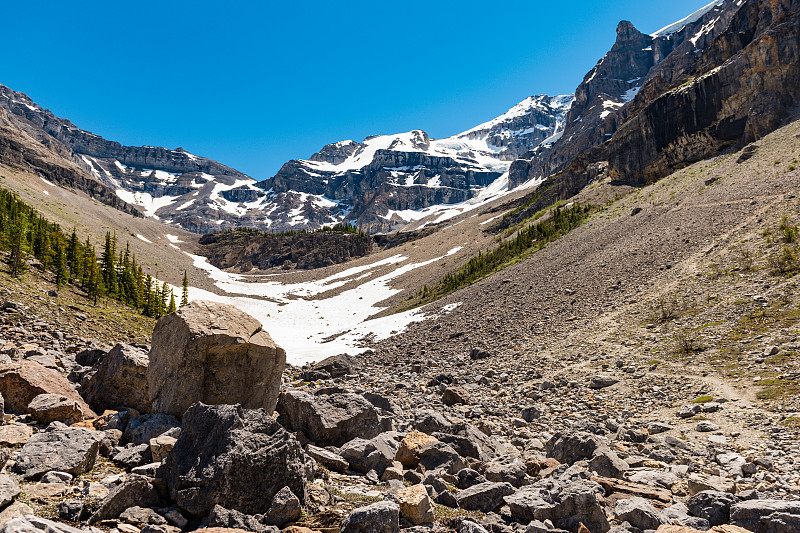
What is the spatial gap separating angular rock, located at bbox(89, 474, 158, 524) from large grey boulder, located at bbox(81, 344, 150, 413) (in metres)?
5.08

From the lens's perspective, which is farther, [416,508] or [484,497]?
[484,497]

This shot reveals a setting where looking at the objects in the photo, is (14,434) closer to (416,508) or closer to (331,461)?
(331,461)

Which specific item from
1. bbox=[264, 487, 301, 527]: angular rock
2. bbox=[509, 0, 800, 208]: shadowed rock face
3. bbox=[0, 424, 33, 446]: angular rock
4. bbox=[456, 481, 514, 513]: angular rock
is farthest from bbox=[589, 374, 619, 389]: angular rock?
bbox=[509, 0, 800, 208]: shadowed rock face

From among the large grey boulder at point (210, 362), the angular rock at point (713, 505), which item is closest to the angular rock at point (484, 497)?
the angular rock at point (713, 505)

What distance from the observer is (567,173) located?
99250 millimetres

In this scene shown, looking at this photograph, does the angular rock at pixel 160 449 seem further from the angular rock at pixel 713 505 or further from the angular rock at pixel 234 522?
the angular rock at pixel 713 505

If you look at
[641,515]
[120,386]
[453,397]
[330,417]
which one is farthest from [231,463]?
[453,397]

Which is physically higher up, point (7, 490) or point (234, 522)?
point (7, 490)

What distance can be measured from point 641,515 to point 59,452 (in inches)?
372

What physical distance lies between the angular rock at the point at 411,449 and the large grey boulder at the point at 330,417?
42.5 inches

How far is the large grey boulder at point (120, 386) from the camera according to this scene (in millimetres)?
10148

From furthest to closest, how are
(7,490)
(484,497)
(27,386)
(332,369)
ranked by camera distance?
(332,369), (27,386), (484,497), (7,490)

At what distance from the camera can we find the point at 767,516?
5922 mm

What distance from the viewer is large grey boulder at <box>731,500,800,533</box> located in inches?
226
